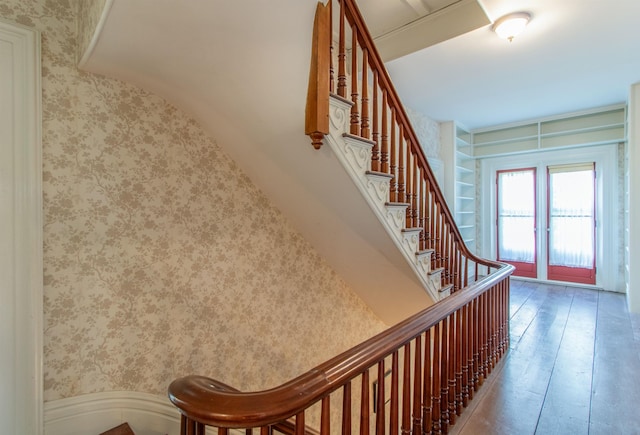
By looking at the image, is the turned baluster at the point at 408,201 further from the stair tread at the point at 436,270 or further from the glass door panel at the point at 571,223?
the glass door panel at the point at 571,223

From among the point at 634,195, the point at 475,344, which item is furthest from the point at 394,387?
the point at 634,195

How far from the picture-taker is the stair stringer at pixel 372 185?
5.01 feet

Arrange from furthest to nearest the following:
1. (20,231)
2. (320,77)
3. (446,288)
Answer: (446,288) < (20,231) < (320,77)

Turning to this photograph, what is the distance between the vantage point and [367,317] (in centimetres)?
337

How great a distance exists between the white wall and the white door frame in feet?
17.3

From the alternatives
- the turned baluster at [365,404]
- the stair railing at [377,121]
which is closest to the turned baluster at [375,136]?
the stair railing at [377,121]

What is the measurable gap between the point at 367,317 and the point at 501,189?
12.4 ft

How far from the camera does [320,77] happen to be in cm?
134

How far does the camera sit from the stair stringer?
1527 mm

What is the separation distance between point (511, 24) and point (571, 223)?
12.6 ft

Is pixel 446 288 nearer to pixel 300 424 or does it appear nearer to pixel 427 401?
pixel 427 401

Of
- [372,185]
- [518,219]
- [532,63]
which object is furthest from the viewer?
[518,219]

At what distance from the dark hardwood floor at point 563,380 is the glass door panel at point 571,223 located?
156 centimetres

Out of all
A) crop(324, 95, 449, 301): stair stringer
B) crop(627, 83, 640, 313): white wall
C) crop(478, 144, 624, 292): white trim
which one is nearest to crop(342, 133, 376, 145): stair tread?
crop(324, 95, 449, 301): stair stringer
